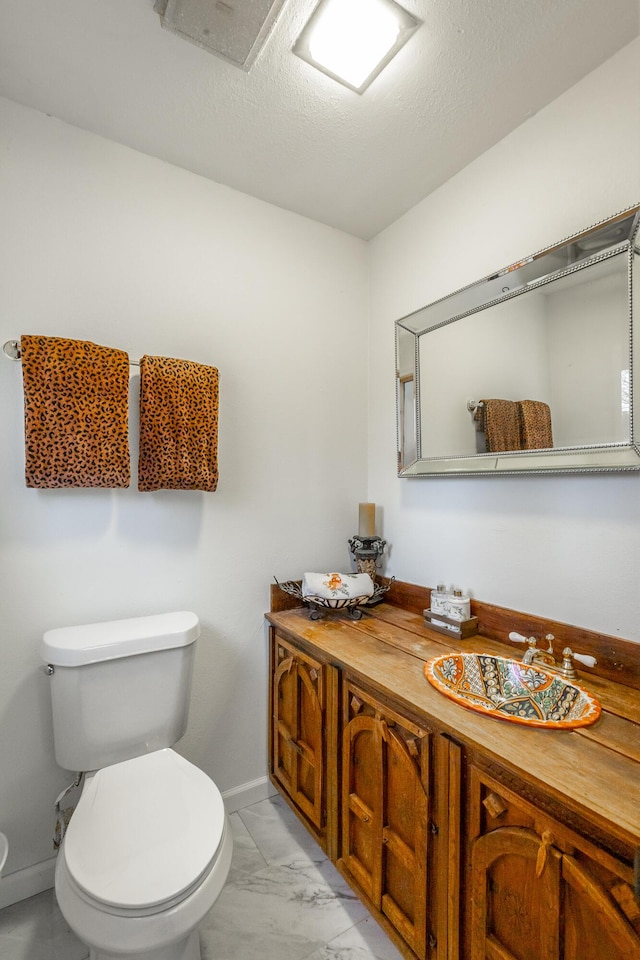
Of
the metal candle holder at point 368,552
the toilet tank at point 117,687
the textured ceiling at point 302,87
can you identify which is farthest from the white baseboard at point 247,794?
the textured ceiling at point 302,87

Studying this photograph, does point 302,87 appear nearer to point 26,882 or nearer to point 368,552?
point 368,552

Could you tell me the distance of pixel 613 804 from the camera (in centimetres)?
73

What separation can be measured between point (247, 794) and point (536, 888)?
4.26ft

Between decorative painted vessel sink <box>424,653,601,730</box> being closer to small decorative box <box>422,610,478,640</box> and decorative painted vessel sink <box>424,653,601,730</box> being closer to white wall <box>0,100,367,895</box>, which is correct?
small decorative box <box>422,610,478,640</box>

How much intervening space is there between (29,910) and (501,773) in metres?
Answer: 1.51

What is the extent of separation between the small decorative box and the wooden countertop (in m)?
0.02

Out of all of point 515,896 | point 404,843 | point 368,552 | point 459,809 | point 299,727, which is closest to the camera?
point 515,896

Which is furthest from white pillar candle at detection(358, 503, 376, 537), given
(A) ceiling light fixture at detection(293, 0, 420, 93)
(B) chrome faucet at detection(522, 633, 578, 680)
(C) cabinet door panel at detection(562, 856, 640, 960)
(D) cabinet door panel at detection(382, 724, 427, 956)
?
(A) ceiling light fixture at detection(293, 0, 420, 93)

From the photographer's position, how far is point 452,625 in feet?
4.95

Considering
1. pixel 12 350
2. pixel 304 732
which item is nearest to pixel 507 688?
pixel 304 732

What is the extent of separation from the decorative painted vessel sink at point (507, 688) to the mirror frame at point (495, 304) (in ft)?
1.91

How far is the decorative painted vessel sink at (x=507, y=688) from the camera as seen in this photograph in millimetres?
1059

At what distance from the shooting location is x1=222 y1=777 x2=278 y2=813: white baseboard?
5.72 ft

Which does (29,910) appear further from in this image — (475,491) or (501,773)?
(475,491)
